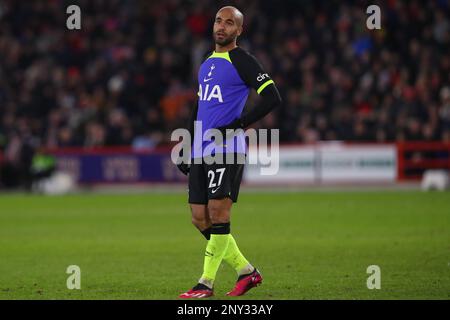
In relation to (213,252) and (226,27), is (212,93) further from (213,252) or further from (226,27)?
(213,252)

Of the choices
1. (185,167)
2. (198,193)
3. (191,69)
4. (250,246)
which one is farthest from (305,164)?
(198,193)

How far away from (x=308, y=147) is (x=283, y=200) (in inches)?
167

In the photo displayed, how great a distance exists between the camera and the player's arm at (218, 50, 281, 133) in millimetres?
8594

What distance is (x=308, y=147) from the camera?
25594 mm

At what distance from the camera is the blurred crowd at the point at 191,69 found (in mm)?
26141

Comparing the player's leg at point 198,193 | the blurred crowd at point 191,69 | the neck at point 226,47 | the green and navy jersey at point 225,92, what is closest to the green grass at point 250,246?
the player's leg at point 198,193

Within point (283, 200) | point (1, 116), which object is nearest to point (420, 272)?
point (283, 200)

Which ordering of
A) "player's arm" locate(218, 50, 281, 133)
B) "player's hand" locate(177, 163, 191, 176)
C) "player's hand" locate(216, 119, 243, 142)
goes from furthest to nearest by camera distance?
"player's hand" locate(177, 163, 191, 176), "player's hand" locate(216, 119, 243, 142), "player's arm" locate(218, 50, 281, 133)

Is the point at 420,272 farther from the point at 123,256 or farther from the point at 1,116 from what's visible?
the point at 1,116

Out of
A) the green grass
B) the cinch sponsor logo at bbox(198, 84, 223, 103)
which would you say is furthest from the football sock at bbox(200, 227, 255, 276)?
the cinch sponsor logo at bbox(198, 84, 223, 103)

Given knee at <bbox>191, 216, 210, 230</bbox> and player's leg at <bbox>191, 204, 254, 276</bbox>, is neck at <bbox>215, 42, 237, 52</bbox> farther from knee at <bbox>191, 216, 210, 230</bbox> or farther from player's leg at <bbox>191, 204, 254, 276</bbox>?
knee at <bbox>191, 216, 210, 230</bbox>

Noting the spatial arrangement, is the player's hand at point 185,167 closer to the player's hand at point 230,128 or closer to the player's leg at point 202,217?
the player's leg at point 202,217

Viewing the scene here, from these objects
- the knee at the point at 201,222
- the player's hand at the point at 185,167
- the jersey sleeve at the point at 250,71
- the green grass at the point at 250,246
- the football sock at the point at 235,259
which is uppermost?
the jersey sleeve at the point at 250,71
